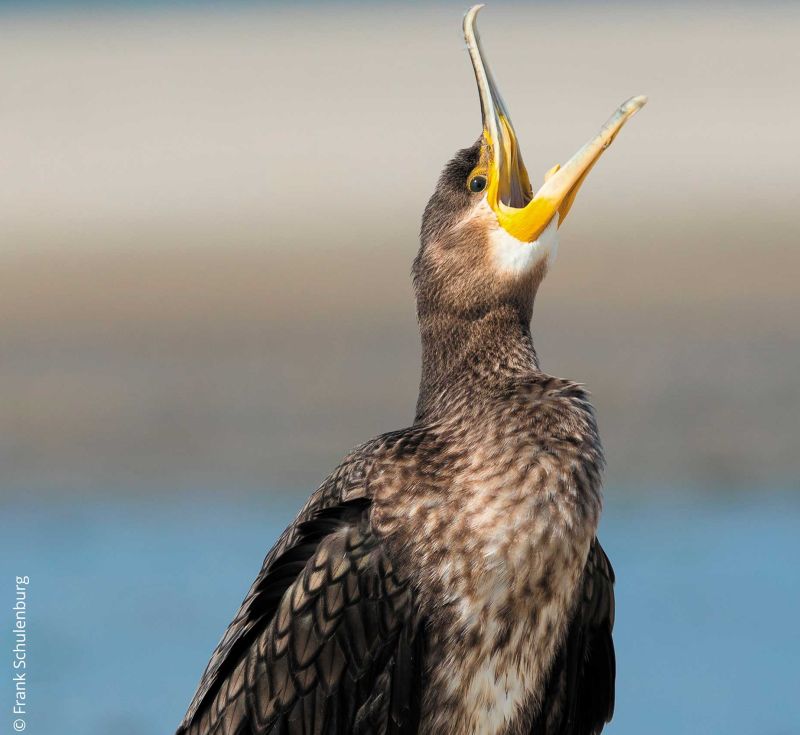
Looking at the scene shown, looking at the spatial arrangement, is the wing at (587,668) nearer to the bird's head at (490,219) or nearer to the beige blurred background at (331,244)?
the bird's head at (490,219)

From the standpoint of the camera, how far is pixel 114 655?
8.82 metres

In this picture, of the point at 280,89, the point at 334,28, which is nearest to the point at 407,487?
the point at 280,89

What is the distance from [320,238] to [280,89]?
941 centimetres

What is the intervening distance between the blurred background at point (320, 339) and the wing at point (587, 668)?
87.3 inches

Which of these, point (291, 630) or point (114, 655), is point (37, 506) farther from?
point (291, 630)

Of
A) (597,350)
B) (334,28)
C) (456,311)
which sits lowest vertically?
(456,311)

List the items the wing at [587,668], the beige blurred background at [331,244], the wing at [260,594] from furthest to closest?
the beige blurred background at [331,244], the wing at [587,668], the wing at [260,594]

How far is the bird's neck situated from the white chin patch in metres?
0.12

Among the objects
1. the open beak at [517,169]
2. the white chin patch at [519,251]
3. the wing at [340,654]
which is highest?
the open beak at [517,169]

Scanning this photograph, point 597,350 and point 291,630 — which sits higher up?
point 597,350

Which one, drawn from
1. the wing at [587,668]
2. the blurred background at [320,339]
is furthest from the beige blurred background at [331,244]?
the wing at [587,668]

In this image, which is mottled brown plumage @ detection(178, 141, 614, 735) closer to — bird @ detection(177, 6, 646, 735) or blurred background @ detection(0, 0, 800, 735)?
bird @ detection(177, 6, 646, 735)

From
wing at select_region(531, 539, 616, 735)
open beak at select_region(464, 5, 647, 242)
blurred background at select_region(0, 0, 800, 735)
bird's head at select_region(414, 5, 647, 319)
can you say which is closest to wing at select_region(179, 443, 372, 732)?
bird's head at select_region(414, 5, 647, 319)

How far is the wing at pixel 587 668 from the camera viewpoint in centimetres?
486
